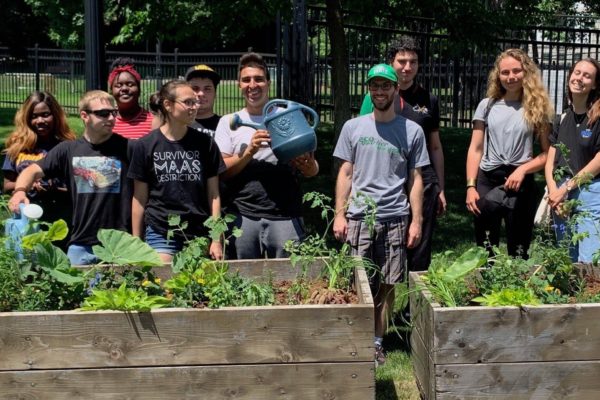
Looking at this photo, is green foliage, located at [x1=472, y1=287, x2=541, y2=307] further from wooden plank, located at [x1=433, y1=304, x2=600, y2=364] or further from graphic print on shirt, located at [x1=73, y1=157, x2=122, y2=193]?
graphic print on shirt, located at [x1=73, y1=157, x2=122, y2=193]

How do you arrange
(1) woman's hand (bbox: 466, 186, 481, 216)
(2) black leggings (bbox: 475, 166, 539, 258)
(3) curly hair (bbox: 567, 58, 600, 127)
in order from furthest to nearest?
(1) woman's hand (bbox: 466, 186, 481, 216)
(2) black leggings (bbox: 475, 166, 539, 258)
(3) curly hair (bbox: 567, 58, 600, 127)

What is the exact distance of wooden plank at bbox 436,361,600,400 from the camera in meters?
3.76

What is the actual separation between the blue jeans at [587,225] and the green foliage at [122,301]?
2.47m

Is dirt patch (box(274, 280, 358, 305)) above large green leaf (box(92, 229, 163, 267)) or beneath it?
beneath

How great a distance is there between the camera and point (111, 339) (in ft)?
11.9

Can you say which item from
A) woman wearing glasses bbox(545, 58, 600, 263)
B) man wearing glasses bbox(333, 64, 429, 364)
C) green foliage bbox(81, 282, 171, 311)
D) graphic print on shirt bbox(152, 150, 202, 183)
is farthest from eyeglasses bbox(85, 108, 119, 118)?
woman wearing glasses bbox(545, 58, 600, 263)

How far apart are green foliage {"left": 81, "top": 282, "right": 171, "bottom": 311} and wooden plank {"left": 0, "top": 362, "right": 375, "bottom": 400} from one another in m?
0.26

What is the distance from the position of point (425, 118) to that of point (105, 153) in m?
1.90

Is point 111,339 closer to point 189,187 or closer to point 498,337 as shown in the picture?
point 189,187

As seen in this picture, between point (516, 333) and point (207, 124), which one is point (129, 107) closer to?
point (207, 124)

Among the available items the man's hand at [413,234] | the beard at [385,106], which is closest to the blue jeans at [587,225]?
the man's hand at [413,234]

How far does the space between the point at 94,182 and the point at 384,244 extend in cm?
162

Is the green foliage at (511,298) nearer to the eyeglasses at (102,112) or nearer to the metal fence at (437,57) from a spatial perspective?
the eyeglasses at (102,112)

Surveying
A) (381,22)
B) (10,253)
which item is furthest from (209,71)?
(381,22)
